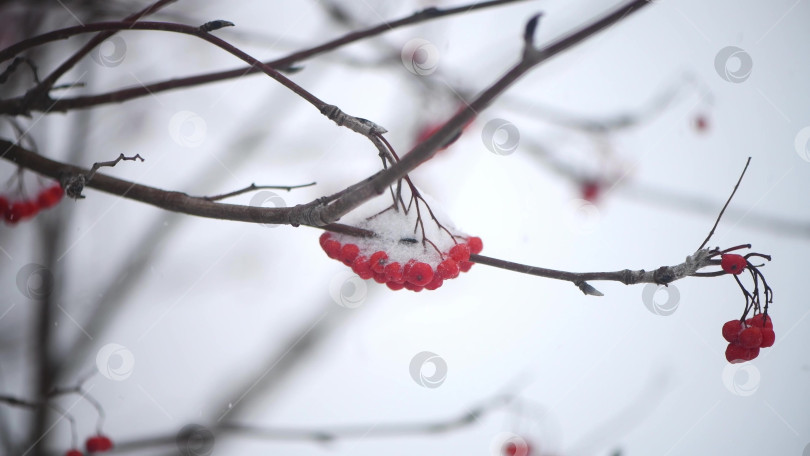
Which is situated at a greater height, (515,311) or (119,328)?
(119,328)

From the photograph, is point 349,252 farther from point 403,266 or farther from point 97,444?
→ point 97,444

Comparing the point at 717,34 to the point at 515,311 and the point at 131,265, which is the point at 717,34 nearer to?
the point at 515,311

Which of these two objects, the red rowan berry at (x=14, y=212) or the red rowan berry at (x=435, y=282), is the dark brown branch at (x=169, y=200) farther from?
the red rowan berry at (x=14, y=212)

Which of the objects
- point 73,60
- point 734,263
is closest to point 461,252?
point 734,263

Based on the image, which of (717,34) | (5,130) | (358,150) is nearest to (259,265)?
(358,150)

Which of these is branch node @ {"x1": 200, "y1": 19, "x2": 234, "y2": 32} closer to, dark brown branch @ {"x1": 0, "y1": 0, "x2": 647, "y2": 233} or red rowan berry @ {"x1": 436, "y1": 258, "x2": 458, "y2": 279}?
dark brown branch @ {"x1": 0, "y1": 0, "x2": 647, "y2": 233}

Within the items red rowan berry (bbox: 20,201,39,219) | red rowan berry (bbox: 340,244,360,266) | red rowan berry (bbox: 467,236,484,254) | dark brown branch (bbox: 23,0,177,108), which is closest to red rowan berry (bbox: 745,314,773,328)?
red rowan berry (bbox: 467,236,484,254)
